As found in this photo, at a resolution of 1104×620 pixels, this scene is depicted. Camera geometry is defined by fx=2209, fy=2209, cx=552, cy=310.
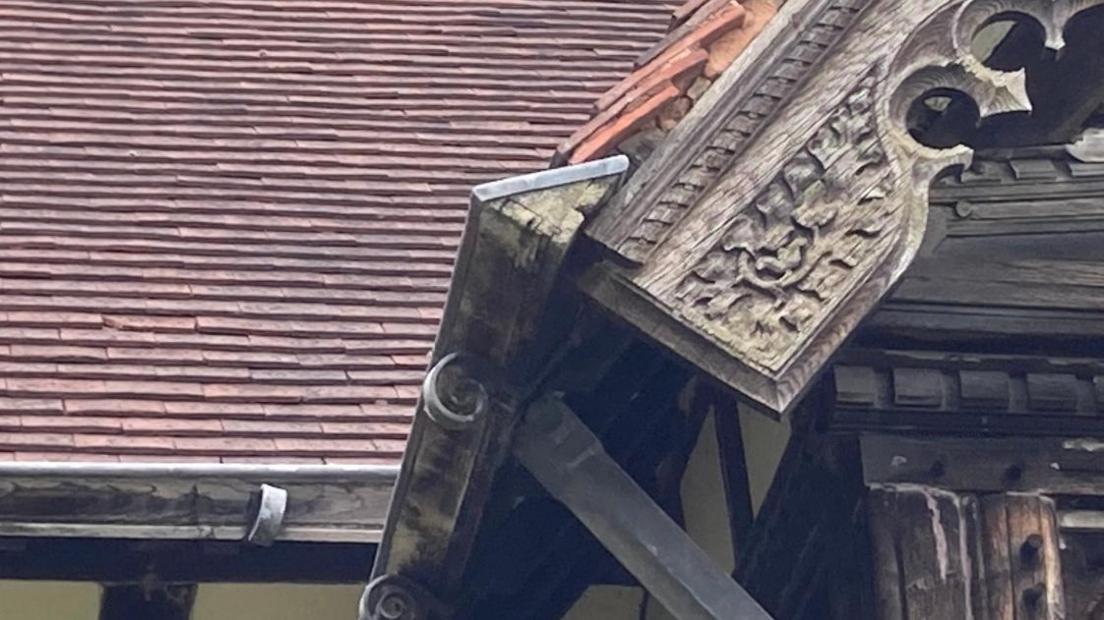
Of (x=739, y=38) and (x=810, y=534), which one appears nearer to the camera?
(x=739, y=38)

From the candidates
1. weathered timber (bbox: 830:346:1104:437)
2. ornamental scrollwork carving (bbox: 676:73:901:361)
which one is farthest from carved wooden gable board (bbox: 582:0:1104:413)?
weathered timber (bbox: 830:346:1104:437)

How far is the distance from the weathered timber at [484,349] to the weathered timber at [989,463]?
0.51 meters

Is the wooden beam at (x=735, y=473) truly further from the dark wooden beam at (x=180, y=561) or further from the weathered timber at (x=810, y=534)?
the dark wooden beam at (x=180, y=561)

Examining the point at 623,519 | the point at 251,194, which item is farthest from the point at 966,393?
the point at 251,194

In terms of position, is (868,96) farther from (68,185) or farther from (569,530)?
(68,185)

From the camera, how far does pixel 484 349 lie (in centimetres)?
269

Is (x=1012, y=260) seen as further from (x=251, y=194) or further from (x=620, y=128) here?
(x=251, y=194)

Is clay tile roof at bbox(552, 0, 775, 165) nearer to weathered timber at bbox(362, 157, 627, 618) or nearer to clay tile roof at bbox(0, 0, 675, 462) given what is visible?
weathered timber at bbox(362, 157, 627, 618)

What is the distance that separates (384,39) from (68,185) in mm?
1268

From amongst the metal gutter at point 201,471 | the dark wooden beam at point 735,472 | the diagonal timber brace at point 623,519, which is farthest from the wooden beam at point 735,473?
the diagonal timber brace at point 623,519

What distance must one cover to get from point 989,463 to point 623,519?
565mm

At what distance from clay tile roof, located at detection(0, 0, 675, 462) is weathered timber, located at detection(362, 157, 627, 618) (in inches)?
42.9

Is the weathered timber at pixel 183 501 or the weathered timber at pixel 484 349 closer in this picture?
the weathered timber at pixel 484 349

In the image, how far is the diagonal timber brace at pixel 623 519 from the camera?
268 cm
